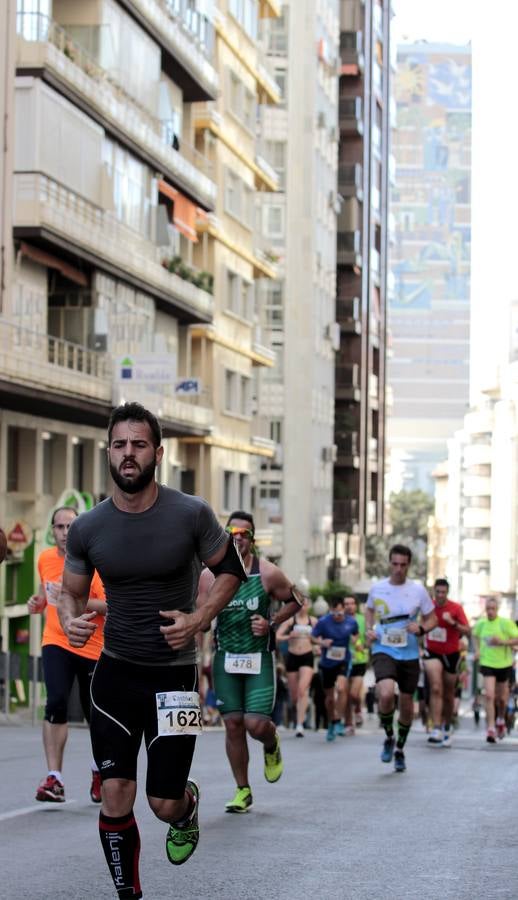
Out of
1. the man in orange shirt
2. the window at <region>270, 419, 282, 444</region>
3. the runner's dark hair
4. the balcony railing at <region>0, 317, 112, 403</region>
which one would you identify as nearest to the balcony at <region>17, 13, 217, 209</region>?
the balcony railing at <region>0, 317, 112, 403</region>

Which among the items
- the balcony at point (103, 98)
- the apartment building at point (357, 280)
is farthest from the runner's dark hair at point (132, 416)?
the apartment building at point (357, 280)

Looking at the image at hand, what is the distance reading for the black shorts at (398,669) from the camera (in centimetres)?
1684

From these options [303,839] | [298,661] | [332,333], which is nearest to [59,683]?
[303,839]

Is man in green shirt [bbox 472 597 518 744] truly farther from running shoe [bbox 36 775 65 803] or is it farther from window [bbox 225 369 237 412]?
window [bbox 225 369 237 412]

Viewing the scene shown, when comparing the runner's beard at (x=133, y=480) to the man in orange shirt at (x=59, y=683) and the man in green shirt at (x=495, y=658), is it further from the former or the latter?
the man in green shirt at (x=495, y=658)

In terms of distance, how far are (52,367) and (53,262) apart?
3.61 m

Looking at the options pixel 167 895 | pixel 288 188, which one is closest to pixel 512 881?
pixel 167 895

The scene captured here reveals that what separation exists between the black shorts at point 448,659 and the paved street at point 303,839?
5.61 meters

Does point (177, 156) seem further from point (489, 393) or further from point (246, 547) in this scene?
point (489, 393)

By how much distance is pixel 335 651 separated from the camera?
88.3 ft

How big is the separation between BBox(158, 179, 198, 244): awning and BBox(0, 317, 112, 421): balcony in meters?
9.34

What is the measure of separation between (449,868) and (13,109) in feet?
88.4

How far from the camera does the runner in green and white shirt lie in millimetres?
12516

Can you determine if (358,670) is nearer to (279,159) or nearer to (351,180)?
(279,159)
